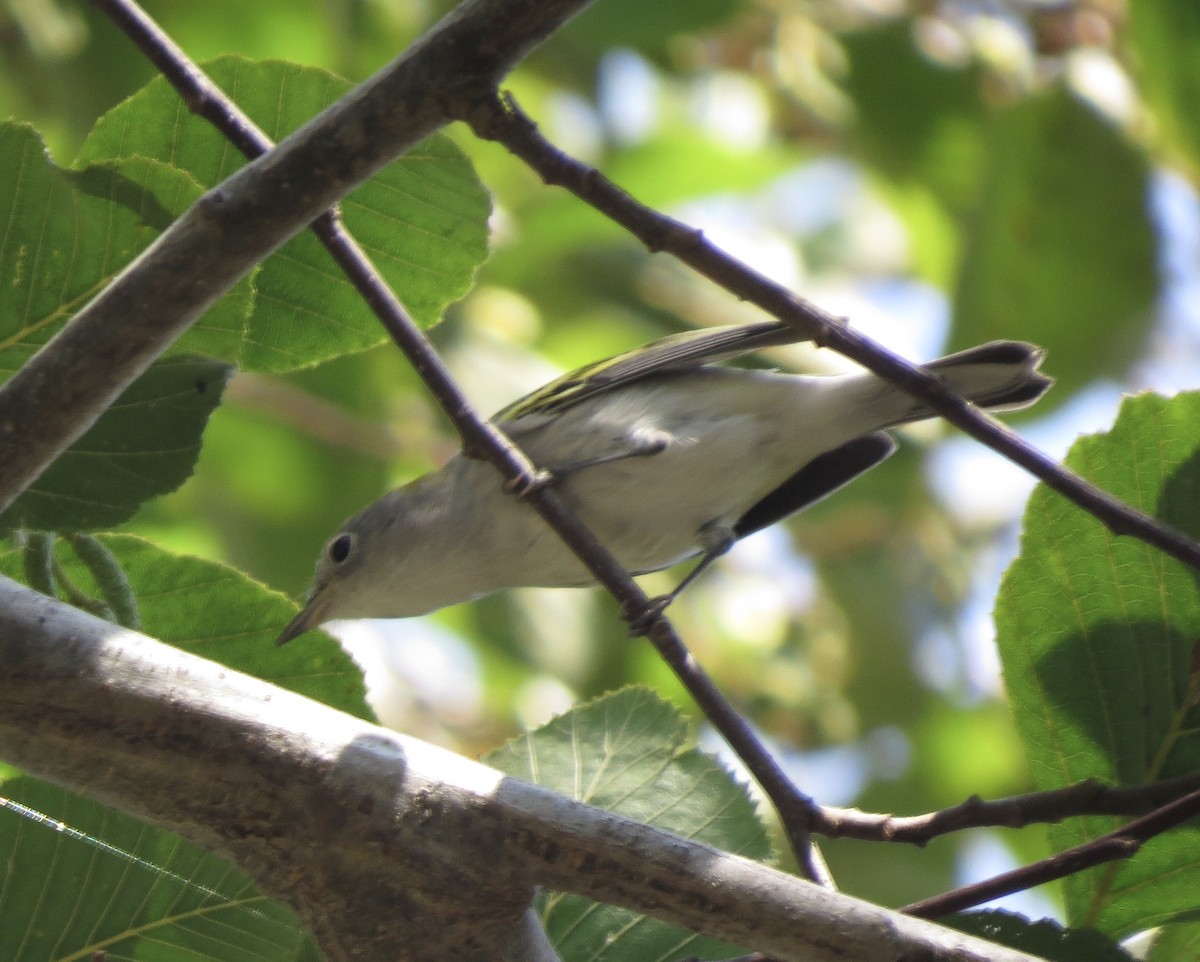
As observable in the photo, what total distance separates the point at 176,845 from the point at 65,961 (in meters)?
0.25

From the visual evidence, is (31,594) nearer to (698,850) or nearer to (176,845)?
(176,845)

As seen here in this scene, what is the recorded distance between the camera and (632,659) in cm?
568

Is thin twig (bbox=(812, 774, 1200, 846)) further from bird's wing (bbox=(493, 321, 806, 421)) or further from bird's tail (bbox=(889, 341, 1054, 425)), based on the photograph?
bird's wing (bbox=(493, 321, 806, 421))

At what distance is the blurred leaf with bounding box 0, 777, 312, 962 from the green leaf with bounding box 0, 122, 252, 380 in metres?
0.68

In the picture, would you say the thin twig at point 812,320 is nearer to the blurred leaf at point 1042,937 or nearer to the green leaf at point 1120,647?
the green leaf at point 1120,647

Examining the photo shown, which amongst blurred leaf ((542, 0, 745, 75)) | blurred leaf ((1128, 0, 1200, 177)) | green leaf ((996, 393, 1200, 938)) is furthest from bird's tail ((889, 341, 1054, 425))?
blurred leaf ((542, 0, 745, 75))

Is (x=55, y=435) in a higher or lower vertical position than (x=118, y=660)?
higher

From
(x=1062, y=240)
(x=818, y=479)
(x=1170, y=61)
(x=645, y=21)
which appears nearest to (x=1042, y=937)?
(x=818, y=479)

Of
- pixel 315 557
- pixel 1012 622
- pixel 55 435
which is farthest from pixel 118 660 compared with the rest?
pixel 315 557

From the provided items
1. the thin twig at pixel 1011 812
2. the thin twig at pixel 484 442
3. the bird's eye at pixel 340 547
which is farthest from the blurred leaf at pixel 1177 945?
the bird's eye at pixel 340 547

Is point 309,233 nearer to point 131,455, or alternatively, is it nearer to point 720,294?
point 131,455

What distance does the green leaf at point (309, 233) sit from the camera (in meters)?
2.19

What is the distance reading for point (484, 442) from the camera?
2363 mm

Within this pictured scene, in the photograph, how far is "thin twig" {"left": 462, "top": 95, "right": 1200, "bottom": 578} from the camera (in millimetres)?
1728
